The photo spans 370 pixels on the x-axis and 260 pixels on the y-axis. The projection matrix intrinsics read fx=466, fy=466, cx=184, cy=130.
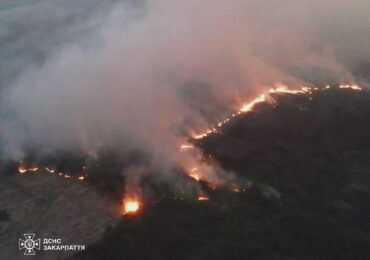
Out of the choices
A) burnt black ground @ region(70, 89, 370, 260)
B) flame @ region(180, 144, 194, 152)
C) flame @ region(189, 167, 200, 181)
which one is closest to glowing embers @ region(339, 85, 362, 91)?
burnt black ground @ region(70, 89, 370, 260)

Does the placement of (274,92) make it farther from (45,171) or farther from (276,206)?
(45,171)

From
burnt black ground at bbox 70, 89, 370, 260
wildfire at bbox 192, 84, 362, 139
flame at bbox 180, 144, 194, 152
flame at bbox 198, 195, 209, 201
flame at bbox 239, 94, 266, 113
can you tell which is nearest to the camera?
burnt black ground at bbox 70, 89, 370, 260

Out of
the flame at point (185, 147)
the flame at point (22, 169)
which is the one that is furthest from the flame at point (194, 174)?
the flame at point (22, 169)

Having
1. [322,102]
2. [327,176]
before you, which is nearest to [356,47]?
[322,102]

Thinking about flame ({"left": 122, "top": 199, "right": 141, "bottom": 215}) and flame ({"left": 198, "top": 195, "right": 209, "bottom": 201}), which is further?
flame ({"left": 198, "top": 195, "right": 209, "bottom": 201})

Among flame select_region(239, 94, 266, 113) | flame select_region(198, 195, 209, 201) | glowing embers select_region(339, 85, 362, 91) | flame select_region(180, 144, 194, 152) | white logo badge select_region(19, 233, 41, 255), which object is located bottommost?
white logo badge select_region(19, 233, 41, 255)

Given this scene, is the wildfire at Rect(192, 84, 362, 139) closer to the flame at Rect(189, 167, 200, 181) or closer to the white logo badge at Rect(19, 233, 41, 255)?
the flame at Rect(189, 167, 200, 181)

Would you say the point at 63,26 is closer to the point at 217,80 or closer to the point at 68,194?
the point at 217,80
